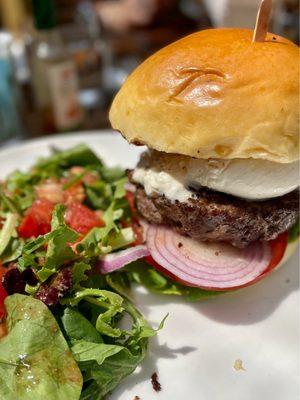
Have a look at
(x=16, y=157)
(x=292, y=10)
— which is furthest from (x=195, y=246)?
(x=292, y=10)

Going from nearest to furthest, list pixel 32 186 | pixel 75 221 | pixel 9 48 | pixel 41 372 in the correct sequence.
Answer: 1. pixel 41 372
2. pixel 75 221
3. pixel 32 186
4. pixel 9 48

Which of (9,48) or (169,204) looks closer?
(169,204)

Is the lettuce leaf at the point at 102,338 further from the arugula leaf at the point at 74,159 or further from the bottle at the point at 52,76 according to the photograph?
the bottle at the point at 52,76

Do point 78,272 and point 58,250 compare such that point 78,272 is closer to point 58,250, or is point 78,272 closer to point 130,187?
point 58,250

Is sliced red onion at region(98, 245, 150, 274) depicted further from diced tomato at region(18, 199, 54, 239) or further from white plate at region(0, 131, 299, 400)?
diced tomato at region(18, 199, 54, 239)

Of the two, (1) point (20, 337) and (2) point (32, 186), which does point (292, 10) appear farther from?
(1) point (20, 337)

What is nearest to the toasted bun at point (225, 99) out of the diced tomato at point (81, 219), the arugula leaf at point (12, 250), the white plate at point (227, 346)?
the diced tomato at point (81, 219)
